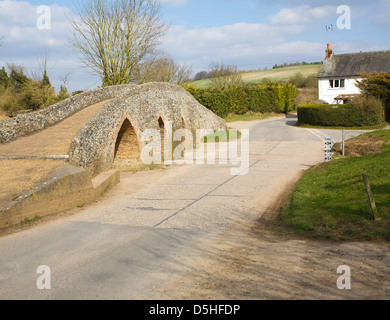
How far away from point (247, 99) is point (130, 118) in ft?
104

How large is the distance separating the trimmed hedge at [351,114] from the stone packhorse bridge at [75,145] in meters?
15.1

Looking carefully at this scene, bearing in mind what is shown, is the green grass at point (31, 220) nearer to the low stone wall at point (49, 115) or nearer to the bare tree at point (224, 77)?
the low stone wall at point (49, 115)

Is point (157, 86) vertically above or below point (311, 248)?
above

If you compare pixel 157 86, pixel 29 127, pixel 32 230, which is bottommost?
pixel 32 230

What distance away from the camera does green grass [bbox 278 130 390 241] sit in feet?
30.1

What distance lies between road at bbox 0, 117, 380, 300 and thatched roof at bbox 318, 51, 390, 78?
118ft

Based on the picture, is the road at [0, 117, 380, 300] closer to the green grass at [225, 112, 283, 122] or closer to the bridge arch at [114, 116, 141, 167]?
the bridge arch at [114, 116, 141, 167]

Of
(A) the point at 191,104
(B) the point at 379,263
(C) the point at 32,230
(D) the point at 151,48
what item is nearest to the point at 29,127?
(C) the point at 32,230

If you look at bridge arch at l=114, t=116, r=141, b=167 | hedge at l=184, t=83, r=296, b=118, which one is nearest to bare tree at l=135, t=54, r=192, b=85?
hedge at l=184, t=83, r=296, b=118

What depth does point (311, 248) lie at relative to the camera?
846 centimetres

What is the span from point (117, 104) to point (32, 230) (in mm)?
8143

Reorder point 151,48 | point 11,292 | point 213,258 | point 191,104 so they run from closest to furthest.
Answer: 1. point 11,292
2. point 213,258
3. point 191,104
4. point 151,48

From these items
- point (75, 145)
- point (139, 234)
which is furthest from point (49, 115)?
point (139, 234)
